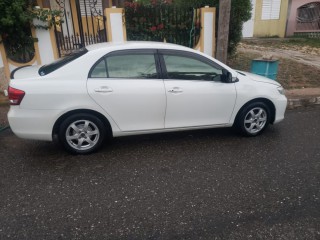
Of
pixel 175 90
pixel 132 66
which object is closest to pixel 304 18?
pixel 175 90

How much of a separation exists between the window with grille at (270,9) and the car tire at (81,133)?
55.8ft

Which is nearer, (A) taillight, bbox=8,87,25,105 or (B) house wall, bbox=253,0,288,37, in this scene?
(A) taillight, bbox=8,87,25,105

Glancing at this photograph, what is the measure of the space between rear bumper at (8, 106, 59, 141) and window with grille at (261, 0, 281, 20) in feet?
57.0

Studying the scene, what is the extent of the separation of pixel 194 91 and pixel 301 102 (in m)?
3.53

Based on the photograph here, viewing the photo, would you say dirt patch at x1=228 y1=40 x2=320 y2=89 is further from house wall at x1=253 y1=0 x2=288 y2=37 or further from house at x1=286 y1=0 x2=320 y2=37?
house at x1=286 y1=0 x2=320 y2=37

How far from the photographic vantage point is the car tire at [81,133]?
151 inches

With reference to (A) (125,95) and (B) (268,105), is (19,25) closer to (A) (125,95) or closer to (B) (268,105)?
(A) (125,95)

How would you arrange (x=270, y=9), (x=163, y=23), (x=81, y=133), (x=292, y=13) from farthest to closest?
(x=292, y=13), (x=270, y=9), (x=163, y=23), (x=81, y=133)

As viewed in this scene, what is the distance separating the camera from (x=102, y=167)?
3752 mm

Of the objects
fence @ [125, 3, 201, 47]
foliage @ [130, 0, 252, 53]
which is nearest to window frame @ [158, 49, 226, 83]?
fence @ [125, 3, 201, 47]

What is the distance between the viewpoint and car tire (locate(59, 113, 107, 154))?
12.6 ft

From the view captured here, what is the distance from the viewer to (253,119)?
460 cm

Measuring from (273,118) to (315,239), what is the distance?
2.47m

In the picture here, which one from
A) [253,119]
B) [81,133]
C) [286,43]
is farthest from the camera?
[286,43]
